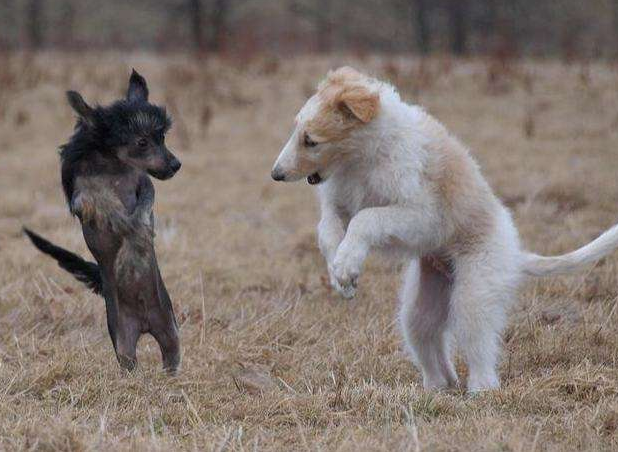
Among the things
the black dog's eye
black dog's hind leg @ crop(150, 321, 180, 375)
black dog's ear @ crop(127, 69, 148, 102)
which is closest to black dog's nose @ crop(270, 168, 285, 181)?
the black dog's eye

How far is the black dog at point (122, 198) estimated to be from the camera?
13.5ft

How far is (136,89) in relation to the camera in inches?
174

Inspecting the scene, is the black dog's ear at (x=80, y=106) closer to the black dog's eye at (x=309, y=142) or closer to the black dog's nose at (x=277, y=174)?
the black dog's nose at (x=277, y=174)

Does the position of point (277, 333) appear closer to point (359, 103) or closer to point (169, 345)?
point (169, 345)

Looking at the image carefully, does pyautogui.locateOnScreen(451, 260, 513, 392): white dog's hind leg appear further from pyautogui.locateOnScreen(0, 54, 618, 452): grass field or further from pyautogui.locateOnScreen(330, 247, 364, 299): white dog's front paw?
pyautogui.locateOnScreen(330, 247, 364, 299): white dog's front paw

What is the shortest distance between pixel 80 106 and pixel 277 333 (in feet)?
5.76

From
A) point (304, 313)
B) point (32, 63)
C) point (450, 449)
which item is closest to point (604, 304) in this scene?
point (304, 313)

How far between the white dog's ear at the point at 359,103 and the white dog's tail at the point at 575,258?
103 centimetres

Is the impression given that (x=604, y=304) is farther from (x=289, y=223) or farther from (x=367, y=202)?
(x=289, y=223)

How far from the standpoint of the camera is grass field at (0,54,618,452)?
142 inches

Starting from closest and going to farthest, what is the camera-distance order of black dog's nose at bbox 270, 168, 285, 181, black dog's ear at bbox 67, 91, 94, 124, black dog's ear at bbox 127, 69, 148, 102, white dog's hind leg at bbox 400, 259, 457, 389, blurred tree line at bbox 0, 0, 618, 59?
black dog's ear at bbox 67, 91, 94, 124
black dog's ear at bbox 127, 69, 148, 102
black dog's nose at bbox 270, 168, 285, 181
white dog's hind leg at bbox 400, 259, 457, 389
blurred tree line at bbox 0, 0, 618, 59

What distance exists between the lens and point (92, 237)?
13.7ft

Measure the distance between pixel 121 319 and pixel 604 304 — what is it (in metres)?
2.86

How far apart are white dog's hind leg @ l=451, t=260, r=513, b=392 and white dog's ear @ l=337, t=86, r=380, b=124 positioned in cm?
88
